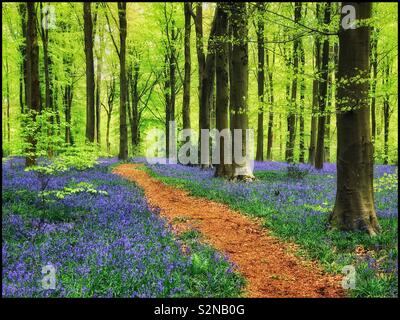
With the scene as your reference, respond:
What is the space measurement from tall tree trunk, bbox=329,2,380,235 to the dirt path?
1.81 m

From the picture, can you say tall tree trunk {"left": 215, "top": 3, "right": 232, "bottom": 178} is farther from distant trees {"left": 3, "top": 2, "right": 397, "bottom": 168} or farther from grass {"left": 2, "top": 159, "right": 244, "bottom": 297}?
grass {"left": 2, "top": 159, "right": 244, "bottom": 297}

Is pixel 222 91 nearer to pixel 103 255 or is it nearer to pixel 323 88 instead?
pixel 323 88

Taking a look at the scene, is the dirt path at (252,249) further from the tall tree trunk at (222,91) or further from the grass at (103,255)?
the tall tree trunk at (222,91)

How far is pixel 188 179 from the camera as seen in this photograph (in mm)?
18766

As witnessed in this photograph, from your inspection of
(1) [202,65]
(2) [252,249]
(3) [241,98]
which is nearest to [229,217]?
(2) [252,249]

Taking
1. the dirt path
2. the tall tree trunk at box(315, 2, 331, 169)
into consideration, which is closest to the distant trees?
the tall tree trunk at box(315, 2, 331, 169)

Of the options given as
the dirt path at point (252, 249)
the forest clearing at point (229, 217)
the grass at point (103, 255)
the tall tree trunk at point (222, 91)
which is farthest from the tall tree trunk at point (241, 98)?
the grass at point (103, 255)

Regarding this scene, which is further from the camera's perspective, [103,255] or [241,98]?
[241,98]

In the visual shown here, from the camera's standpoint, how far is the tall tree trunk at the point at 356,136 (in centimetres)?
920

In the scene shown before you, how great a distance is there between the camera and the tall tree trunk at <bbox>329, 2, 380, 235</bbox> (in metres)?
9.20

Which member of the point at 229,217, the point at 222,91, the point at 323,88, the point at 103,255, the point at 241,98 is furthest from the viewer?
the point at 323,88

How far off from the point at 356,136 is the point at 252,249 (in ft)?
12.1

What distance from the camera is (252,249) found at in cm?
895

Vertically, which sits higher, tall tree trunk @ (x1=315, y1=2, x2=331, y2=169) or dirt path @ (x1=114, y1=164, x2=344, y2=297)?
tall tree trunk @ (x1=315, y1=2, x2=331, y2=169)
